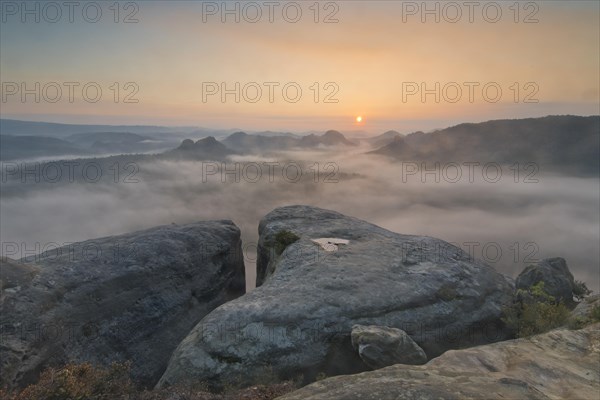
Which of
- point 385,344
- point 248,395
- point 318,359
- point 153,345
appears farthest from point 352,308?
point 153,345

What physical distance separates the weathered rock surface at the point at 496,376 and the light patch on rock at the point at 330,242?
9.93 meters

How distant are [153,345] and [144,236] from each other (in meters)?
6.60

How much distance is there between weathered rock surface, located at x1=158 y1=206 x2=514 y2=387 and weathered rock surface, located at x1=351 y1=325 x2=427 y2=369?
2.17 meters

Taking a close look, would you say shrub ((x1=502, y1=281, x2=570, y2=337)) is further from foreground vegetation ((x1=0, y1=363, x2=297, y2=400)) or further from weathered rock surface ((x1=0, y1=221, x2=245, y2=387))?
weathered rock surface ((x1=0, y1=221, x2=245, y2=387))

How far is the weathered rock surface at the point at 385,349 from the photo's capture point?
1112cm

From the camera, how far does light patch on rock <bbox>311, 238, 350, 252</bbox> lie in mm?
20100

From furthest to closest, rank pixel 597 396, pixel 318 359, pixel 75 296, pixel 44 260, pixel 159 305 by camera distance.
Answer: pixel 159 305
pixel 44 260
pixel 75 296
pixel 318 359
pixel 597 396

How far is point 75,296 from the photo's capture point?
18.0 meters

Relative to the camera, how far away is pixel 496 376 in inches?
336

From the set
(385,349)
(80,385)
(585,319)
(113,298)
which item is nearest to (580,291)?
(585,319)

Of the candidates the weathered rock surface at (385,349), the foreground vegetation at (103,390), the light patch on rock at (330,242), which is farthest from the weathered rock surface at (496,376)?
the light patch on rock at (330,242)

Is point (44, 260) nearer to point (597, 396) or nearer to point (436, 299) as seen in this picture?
point (436, 299)

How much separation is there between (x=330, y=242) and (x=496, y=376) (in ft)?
42.6

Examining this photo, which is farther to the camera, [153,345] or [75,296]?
[153,345]
